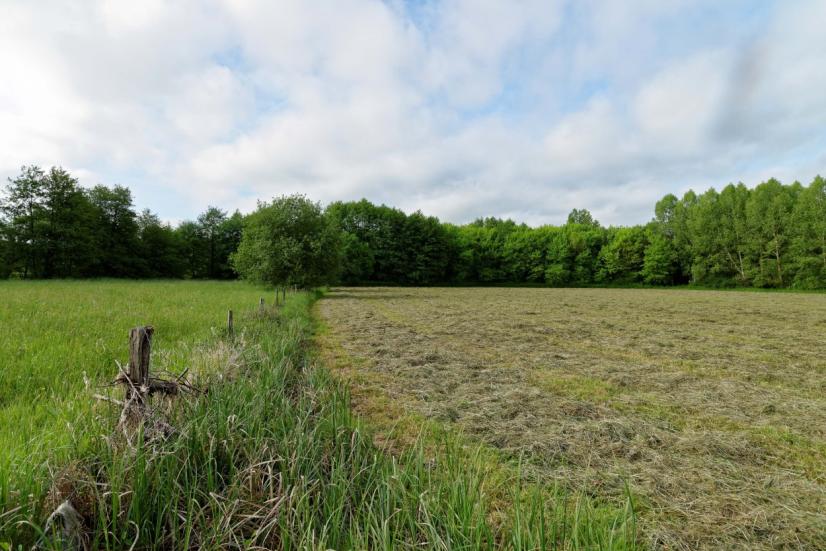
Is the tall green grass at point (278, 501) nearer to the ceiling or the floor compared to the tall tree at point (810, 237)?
nearer to the floor

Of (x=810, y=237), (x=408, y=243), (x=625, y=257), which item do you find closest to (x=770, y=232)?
(x=810, y=237)

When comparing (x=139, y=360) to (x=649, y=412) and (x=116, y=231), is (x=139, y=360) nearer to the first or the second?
(x=649, y=412)

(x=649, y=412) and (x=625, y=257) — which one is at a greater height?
(x=625, y=257)

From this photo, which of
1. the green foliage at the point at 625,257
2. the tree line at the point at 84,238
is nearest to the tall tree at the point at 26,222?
the tree line at the point at 84,238

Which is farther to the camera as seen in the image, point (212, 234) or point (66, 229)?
point (212, 234)

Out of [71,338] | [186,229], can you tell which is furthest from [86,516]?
[186,229]

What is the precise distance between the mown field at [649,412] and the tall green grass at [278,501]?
15.6 inches

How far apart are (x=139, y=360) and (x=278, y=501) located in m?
1.45

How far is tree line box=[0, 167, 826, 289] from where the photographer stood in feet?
91.0

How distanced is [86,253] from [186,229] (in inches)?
823

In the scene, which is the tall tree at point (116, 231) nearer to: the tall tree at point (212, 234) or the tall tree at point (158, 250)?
the tall tree at point (158, 250)

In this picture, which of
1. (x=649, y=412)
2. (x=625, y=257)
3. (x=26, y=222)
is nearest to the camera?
(x=649, y=412)

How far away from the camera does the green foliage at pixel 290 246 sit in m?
23.5

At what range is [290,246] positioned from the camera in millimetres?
24438
